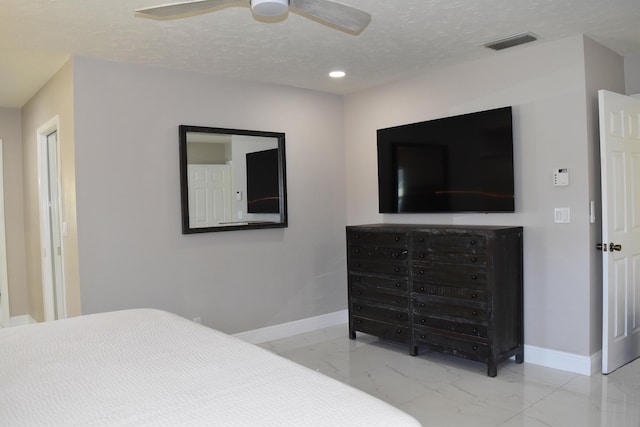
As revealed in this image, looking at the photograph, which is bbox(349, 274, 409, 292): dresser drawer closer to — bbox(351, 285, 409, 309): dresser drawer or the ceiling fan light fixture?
bbox(351, 285, 409, 309): dresser drawer

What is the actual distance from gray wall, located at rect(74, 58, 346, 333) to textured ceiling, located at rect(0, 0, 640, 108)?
0.29 metres

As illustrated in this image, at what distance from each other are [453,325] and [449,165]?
135 centimetres

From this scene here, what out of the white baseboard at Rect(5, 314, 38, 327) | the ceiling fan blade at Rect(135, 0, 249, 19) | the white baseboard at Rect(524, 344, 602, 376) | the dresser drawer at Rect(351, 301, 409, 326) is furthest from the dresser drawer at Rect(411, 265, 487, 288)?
the white baseboard at Rect(5, 314, 38, 327)

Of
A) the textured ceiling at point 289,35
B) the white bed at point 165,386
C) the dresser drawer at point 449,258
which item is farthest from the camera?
the dresser drawer at point 449,258

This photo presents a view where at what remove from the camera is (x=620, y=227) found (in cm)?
359

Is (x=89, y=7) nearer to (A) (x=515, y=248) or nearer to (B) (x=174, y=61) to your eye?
(B) (x=174, y=61)

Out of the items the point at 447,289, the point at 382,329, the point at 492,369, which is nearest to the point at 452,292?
the point at 447,289

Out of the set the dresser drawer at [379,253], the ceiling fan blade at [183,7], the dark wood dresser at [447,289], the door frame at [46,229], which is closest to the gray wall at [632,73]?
the dark wood dresser at [447,289]

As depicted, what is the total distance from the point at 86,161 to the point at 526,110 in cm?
337

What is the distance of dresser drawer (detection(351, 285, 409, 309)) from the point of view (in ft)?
13.4

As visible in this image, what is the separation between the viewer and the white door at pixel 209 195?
4172mm

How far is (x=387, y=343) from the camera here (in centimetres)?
443

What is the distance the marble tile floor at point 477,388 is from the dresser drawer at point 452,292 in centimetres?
55

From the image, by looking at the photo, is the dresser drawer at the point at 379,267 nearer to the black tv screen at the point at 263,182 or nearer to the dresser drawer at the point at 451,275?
the dresser drawer at the point at 451,275
